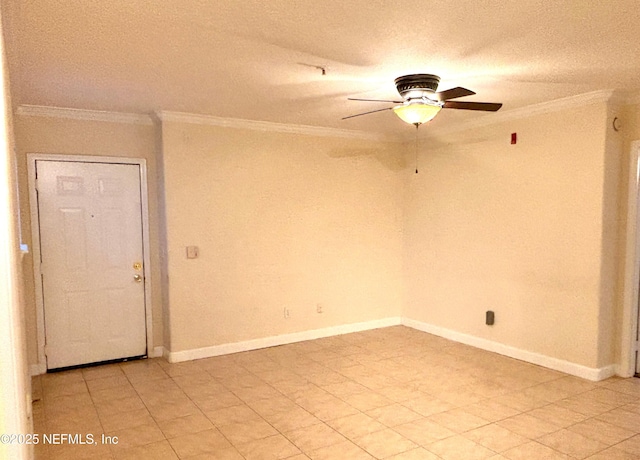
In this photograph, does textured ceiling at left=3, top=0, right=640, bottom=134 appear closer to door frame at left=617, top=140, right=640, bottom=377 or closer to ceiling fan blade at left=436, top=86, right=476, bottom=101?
ceiling fan blade at left=436, top=86, right=476, bottom=101

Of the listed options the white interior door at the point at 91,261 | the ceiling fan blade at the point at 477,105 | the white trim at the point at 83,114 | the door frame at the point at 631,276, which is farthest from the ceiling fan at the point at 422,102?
the white interior door at the point at 91,261

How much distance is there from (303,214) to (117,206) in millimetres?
2007

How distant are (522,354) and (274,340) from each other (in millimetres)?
2658

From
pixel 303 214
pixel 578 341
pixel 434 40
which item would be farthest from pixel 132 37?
pixel 578 341

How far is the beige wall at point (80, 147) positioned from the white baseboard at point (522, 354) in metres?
3.25

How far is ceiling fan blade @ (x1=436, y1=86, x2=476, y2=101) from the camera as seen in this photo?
9.45 feet

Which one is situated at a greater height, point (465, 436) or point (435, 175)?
point (435, 175)

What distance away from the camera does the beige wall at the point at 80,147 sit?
164 inches

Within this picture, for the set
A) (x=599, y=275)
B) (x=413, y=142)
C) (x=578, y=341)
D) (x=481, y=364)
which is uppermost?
(x=413, y=142)

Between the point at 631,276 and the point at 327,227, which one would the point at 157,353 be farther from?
the point at 631,276

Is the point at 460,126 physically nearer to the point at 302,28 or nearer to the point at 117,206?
the point at 302,28

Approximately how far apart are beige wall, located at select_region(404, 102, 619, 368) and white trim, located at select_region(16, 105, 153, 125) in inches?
133

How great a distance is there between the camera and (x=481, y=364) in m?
4.54

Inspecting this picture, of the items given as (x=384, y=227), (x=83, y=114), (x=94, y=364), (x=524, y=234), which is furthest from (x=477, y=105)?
(x=94, y=364)
